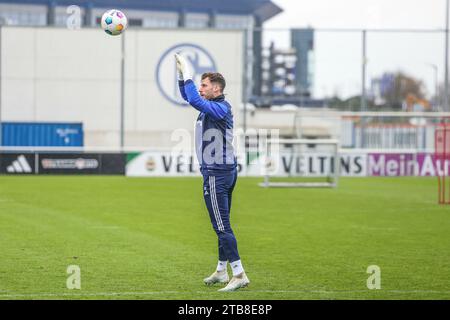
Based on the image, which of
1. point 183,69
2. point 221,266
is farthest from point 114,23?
point 221,266

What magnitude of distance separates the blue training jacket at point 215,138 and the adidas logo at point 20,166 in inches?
1064

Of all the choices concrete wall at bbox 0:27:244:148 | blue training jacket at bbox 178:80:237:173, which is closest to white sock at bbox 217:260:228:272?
blue training jacket at bbox 178:80:237:173

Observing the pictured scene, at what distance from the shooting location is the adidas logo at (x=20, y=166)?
37.4 meters

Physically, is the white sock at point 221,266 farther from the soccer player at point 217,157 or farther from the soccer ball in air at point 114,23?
the soccer ball in air at point 114,23

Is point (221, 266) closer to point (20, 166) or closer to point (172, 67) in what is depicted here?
point (20, 166)

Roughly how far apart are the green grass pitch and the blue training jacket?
4.65 feet

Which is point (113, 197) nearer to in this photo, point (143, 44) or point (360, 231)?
point (360, 231)

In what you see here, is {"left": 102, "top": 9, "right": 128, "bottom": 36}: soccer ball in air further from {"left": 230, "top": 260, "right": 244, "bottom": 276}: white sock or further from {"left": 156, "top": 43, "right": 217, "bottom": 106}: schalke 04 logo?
{"left": 156, "top": 43, "right": 217, "bottom": 106}: schalke 04 logo

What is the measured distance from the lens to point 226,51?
4900 cm

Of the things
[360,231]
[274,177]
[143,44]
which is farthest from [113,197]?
[143,44]

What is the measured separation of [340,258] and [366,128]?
1173 inches

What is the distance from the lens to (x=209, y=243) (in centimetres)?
1599

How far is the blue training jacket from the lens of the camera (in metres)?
11.2
